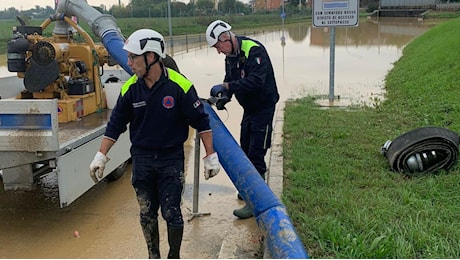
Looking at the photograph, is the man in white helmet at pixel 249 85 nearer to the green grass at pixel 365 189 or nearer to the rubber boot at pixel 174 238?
the green grass at pixel 365 189

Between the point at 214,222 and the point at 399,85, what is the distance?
8.78m

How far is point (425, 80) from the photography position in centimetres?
1148

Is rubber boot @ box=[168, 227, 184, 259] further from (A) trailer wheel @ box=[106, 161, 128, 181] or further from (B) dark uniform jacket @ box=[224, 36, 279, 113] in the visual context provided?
(A) trailer wheel @ box=[106, 161, 128, 181]

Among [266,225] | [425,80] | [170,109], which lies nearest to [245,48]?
[170,109]

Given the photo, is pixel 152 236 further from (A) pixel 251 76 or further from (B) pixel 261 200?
(A) pixel 251 76

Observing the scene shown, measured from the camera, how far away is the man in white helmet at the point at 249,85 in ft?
14.9

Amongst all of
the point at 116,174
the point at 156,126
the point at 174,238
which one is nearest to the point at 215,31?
the point at 156,126

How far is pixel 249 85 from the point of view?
4559 millimetres

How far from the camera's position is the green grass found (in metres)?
3.59

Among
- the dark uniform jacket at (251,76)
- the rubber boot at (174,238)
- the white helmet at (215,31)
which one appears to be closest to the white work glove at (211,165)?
the rubber boot at (174,238)

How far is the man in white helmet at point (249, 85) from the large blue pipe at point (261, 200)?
1.22 ft

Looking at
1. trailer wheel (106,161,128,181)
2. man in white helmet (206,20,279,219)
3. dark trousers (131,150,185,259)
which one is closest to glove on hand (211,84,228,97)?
man in white helmet (206,20,279,219)

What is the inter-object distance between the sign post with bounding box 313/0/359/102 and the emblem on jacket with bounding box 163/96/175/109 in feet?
26.4

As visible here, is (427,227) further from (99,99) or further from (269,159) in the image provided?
(99,99)
